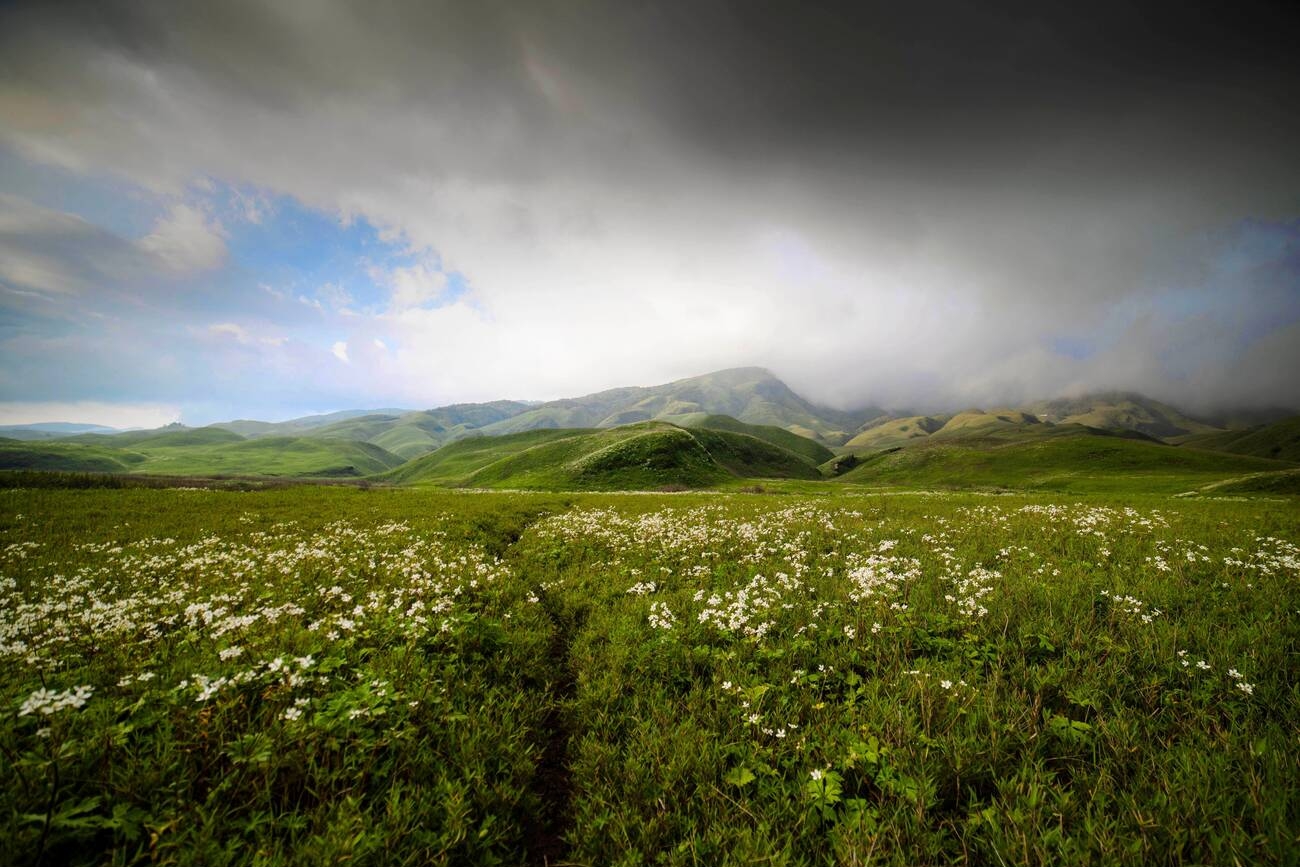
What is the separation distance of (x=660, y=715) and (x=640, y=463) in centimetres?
7178

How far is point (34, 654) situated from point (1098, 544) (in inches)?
812

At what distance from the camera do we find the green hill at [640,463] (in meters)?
73.6

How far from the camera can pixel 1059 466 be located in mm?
94875

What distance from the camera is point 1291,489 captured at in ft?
153

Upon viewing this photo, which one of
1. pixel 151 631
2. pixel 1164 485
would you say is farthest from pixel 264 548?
pixel 1164 485

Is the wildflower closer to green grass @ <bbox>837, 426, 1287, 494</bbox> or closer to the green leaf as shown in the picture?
the green leaf

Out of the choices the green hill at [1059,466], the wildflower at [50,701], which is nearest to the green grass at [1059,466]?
the green hill at [1059,466]

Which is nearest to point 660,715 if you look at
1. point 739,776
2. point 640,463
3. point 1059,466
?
point 739,776

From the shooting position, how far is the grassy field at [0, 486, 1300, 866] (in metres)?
3.59

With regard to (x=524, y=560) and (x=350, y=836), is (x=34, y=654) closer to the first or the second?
Answer: (x=350, y=836)

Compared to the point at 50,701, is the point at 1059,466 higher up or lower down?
lower down

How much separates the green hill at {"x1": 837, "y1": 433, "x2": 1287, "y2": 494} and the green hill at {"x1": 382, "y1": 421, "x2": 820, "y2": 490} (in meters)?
26.6

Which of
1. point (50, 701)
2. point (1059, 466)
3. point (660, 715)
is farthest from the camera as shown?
point (1059, 466)

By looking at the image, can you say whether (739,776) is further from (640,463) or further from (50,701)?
(640,463)
